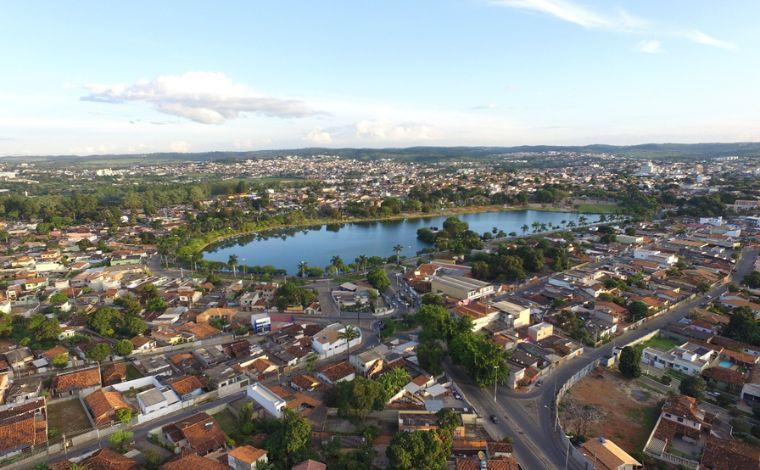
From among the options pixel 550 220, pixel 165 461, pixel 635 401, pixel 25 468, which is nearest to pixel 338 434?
pixel 165 461

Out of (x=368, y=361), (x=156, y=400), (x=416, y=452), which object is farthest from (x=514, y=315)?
(x=156, y=400)

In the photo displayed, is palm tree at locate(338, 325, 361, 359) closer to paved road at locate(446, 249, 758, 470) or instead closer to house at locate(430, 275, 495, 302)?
paved road at locate(446, 249, 758, 470)

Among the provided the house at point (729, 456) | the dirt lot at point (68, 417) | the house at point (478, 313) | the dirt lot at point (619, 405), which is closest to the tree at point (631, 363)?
the dirt lot at point (619, 405)

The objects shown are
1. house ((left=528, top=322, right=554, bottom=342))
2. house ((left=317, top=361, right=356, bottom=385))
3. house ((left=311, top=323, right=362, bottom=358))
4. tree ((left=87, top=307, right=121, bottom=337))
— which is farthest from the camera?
tree ((left=87, top=307, right=121, bottom=337))

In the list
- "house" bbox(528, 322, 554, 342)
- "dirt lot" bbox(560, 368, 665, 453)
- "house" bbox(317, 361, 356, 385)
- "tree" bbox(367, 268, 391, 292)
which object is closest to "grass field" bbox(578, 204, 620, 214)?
"tree" bbox(367, 268, 391, 292)

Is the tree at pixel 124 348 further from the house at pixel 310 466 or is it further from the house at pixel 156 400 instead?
the house at pixel 310 466

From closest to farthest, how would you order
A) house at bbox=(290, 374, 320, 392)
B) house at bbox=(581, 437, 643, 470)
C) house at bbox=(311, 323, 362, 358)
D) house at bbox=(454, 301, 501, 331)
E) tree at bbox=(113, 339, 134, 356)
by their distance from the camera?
house at bbox=(581, 437, 643, 470), house at bbox=(290, 374, 320, 392), tree at bbox=(113, 339, 134, 356), house at bbox=(311, 323, 362, 358), house at bbox=(454, 301, 501, 331)

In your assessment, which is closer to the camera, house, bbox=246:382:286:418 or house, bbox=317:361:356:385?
house, bbox=246:382:286:418

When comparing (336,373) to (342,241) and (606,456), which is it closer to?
(606,456)
